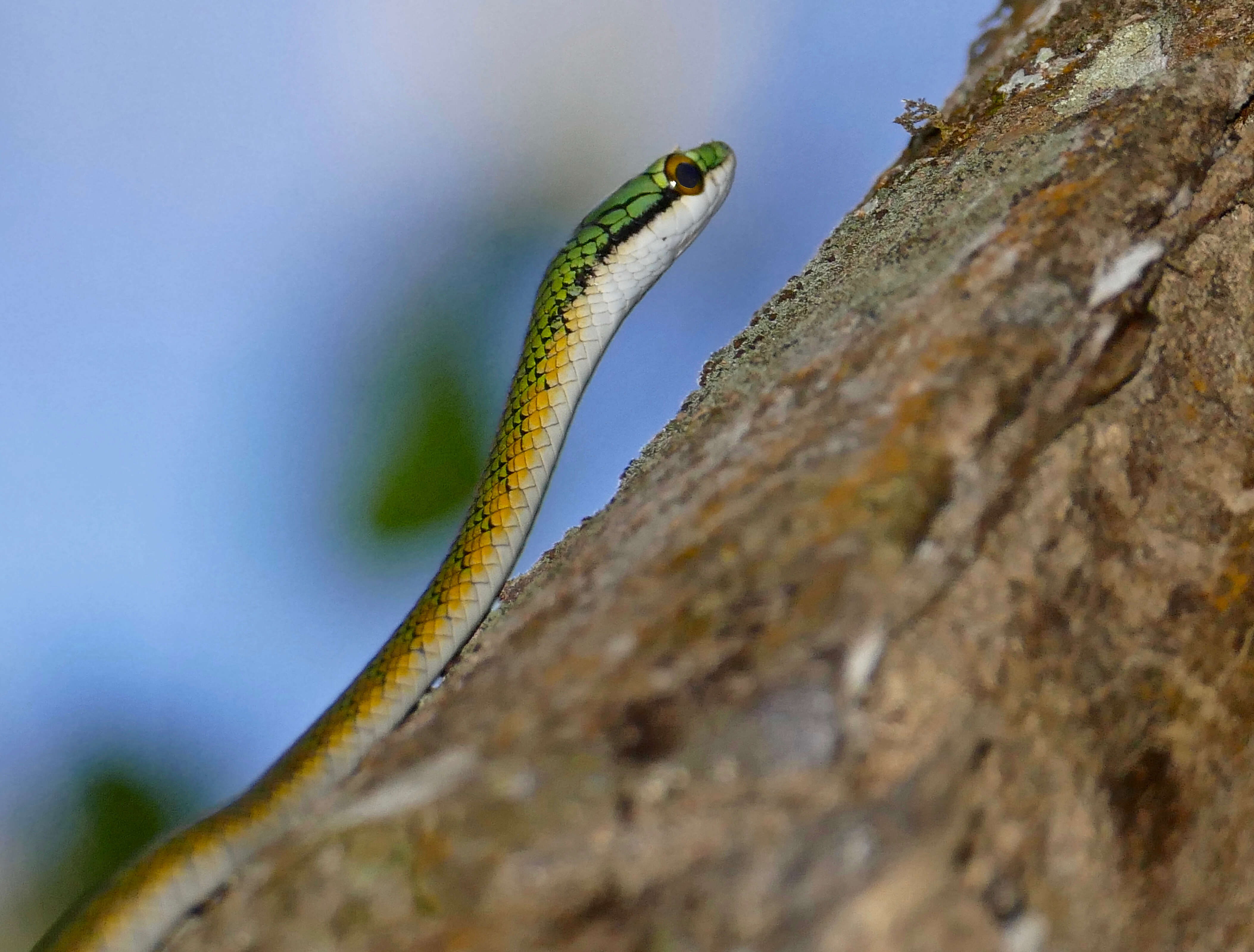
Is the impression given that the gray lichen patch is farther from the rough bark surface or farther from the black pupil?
the black pupil

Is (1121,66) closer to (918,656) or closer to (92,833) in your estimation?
(918,656)

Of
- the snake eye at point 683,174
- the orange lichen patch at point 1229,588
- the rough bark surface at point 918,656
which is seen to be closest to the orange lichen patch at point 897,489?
the rough bark surface at point 918,656

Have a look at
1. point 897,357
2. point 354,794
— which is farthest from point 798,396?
point 354,794

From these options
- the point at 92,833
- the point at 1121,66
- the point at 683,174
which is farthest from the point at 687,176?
the point at 92,833

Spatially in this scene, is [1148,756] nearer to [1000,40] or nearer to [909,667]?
[909,667]

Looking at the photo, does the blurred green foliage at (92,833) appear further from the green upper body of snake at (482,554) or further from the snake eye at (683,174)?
the snake eye at (683,174)

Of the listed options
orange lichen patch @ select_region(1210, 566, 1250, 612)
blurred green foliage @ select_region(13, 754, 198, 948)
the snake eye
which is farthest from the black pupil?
blurred green foliage @ select_region(13, 754, 198, 948)
